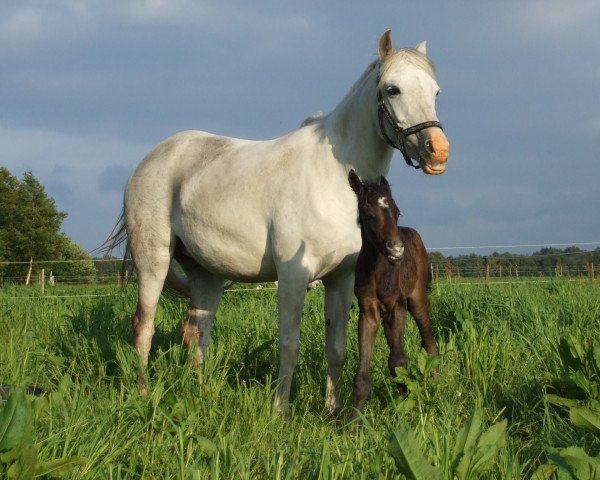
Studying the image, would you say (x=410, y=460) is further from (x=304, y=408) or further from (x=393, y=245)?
(x=304, y=408)

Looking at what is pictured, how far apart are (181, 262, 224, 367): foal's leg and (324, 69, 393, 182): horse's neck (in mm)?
1941

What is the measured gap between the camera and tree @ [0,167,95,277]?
52125 millimetres

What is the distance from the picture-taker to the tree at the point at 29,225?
52125mm

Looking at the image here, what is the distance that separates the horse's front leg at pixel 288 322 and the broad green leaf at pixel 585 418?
200 cm

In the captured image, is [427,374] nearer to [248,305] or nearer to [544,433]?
[544,433]

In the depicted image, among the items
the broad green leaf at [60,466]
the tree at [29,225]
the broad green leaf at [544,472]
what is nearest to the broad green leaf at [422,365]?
the broad green leaf at [544,472]

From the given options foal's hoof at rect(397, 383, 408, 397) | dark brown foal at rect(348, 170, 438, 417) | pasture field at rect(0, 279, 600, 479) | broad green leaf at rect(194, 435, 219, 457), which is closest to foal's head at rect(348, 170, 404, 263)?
dark brown foal at rect(348, 170, 438, 417)

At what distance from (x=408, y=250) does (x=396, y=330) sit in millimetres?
792

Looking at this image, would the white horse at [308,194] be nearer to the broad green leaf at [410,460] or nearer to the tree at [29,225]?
the broad green leaf at [410,460]

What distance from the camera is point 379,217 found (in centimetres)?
446

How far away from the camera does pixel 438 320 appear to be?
23.5 feet

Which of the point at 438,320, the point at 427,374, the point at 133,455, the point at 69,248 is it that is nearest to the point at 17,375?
the point at 133,455

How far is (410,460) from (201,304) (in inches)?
162

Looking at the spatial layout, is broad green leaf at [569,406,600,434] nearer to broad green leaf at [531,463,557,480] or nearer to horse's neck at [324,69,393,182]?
broad green leaf at [531,463,557,480]
